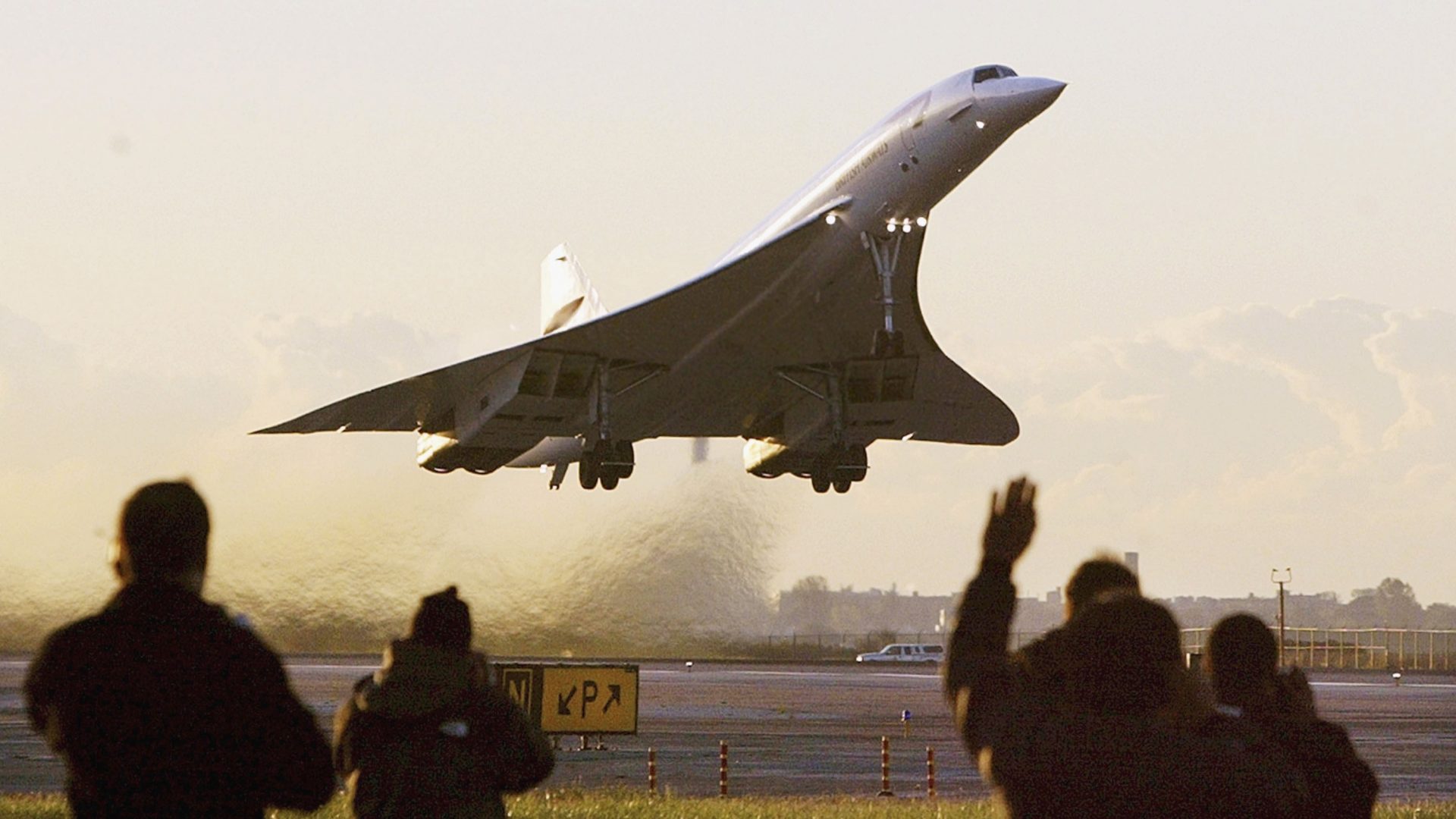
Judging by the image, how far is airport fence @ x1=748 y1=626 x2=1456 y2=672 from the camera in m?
71.9

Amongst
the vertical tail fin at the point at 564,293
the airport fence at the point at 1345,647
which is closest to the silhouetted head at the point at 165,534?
the vertical tail fin at the point at 564,293

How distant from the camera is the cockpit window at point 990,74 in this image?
849 inches

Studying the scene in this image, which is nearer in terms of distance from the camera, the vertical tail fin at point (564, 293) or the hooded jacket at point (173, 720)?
the hooded jacket at point (173, 720)

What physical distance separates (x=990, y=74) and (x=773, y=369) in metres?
6.87

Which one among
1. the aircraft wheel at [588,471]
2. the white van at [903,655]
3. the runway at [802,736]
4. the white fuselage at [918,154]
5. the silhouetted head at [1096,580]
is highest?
the white fuselage at [918,154]

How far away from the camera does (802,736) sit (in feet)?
83.5

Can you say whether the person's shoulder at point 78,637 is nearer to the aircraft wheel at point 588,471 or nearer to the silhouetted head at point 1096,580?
the silhouetted head at point 1096,580

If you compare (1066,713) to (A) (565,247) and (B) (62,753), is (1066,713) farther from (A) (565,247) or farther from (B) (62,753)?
(A) (565,247)

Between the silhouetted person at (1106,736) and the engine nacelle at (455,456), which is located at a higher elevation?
the engine nacelle at (455,456)

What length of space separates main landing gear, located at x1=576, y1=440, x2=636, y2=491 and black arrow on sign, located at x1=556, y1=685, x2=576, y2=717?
8.50 m

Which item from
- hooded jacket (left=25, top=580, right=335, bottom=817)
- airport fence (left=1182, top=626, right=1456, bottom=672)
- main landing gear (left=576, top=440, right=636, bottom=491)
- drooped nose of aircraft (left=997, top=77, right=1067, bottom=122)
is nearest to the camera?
hooded jacket (left=25, top=580, right=335, bottom=817)

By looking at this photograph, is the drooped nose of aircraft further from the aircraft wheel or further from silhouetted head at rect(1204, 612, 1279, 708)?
silhouetted head at rect(1204, 612, 1279, 708)

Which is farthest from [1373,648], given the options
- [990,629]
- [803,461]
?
[990,629]

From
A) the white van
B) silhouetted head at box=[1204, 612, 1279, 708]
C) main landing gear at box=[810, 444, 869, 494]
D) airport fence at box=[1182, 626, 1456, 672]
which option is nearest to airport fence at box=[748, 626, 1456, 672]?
airport fence at box=[1182, 626, 1456, 672]
